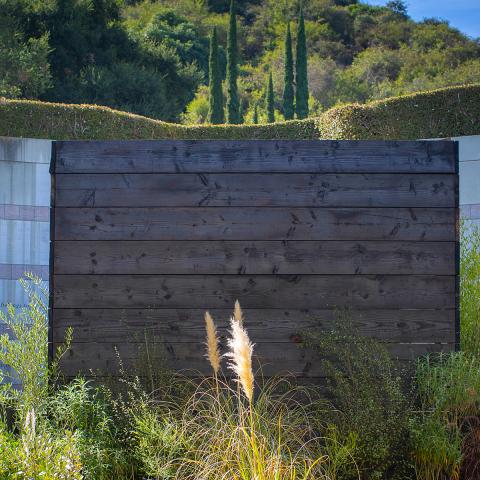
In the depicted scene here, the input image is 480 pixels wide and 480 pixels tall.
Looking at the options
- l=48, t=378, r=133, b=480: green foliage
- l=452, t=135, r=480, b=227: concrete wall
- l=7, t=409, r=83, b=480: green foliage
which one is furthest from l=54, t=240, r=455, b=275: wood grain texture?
l=452, t=135, r=480, b=227: concrete wall

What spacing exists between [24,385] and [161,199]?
1217mm

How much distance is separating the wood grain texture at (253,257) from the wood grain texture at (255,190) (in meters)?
0.22

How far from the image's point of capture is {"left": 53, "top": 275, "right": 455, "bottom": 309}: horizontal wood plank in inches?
169

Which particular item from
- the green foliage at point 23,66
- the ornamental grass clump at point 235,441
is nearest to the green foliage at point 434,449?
the ornamental grass clump at point 235,441

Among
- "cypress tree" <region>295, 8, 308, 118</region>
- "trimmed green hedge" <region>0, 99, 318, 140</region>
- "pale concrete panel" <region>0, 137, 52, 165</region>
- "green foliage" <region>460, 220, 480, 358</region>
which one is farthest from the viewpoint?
"cypress tree" <region>295, 8, 308, 118</region>

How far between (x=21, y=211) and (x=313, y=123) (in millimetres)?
4679

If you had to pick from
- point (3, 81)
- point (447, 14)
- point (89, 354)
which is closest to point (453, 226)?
point (89, 354)

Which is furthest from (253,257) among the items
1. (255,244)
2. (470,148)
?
(470,148)

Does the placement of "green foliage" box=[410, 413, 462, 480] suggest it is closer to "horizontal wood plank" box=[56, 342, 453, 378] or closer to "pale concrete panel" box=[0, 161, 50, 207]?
Result: "horizontal wood plank" box=[56, 342, 453, 378]

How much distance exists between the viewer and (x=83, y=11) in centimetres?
2395

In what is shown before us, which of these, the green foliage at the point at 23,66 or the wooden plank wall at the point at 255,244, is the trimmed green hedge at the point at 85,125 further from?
the green foliage at the point at 23,66

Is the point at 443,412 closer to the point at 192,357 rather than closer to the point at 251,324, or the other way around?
the point at 251,324

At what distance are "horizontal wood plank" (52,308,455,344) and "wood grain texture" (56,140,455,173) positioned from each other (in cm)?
77

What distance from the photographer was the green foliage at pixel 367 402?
3707 millimetres
